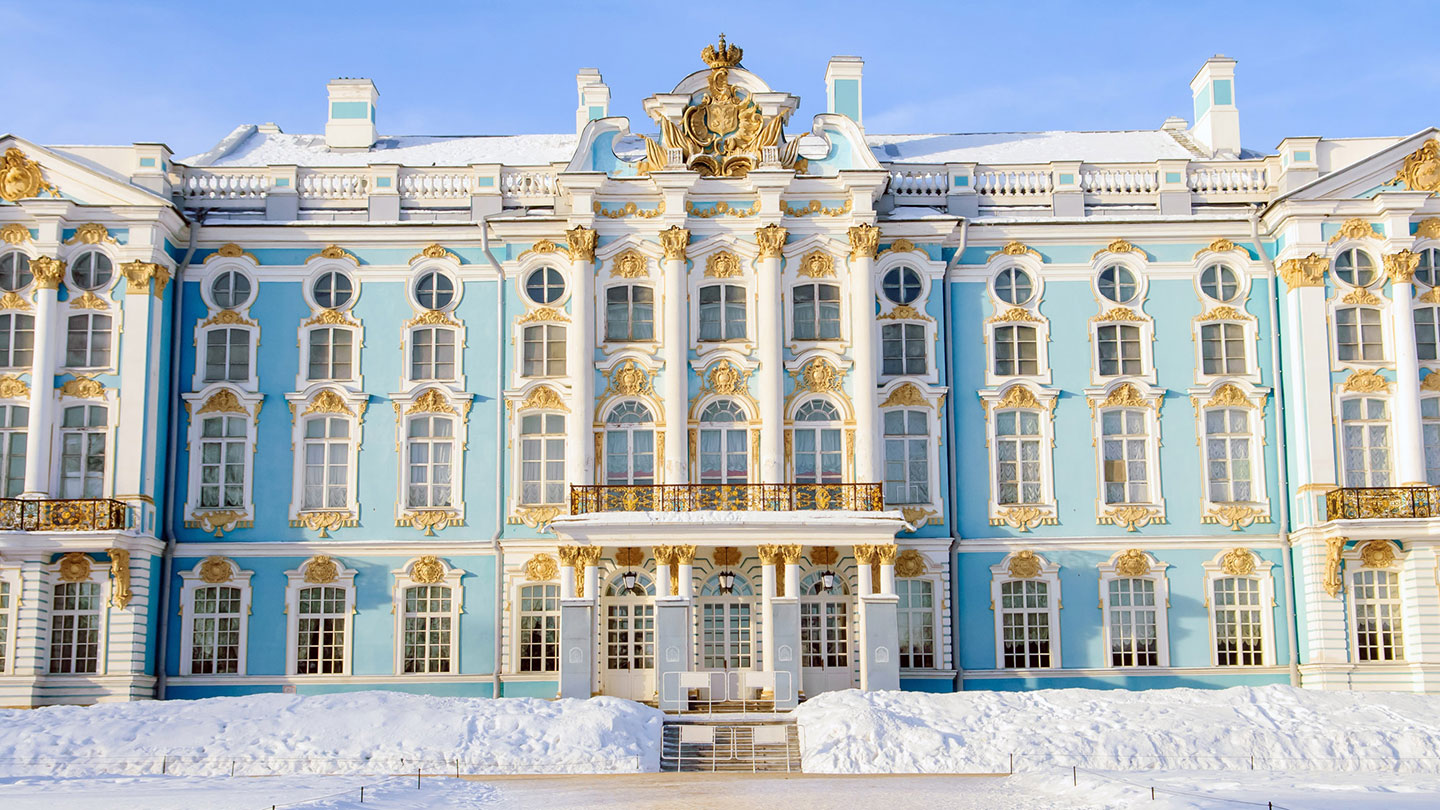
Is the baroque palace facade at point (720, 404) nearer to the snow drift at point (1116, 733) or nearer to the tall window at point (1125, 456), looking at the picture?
the tall window at point (1125, 456)

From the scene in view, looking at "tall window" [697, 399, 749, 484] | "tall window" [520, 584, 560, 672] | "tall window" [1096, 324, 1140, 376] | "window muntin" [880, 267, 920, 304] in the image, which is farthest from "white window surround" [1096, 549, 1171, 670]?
"tall window" [520, 584, 560, 672]

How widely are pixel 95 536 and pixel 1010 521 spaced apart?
678 inches

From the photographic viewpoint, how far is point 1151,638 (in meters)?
32.2

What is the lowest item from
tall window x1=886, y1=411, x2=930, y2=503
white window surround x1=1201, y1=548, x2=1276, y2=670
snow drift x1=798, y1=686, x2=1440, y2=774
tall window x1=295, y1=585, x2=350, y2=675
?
snow drift x1=798, y1=686, x2=1440, y2=774

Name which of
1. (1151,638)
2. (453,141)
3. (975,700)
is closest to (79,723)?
(975,700)

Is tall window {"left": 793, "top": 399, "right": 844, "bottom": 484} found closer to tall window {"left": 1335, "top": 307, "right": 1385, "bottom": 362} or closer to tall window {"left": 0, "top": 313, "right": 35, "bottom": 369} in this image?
tall window {"left": 1335, "top": 307, "right": 1385, "bottom": 362}

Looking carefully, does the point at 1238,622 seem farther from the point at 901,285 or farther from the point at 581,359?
the point at 581,359

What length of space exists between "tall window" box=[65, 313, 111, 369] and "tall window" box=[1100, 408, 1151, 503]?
64.1ft

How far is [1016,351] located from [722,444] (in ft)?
20.3

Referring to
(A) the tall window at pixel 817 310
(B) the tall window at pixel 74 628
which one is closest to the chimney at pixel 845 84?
(A) the tall window at pixel 817 310

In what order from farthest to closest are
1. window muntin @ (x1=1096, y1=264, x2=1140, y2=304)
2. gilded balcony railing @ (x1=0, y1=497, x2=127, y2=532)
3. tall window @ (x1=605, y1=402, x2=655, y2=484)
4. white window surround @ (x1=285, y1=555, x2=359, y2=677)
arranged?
window muntin @ (x1=1096, y1=264, x2=1140, y2=304) → tall window @ (x1=605, y1=402, x2=655, y2=484) → white window surround @ (x1=285, y1=555, x2=359, y2=677) → gilded balcony railing @ (x1=0, y1=497, x2=127, y2=532)

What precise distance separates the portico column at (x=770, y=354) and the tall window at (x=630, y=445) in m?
2.21

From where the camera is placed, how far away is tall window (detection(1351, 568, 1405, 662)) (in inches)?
1236

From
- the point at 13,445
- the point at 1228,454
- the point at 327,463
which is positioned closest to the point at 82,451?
the point at 13,445
